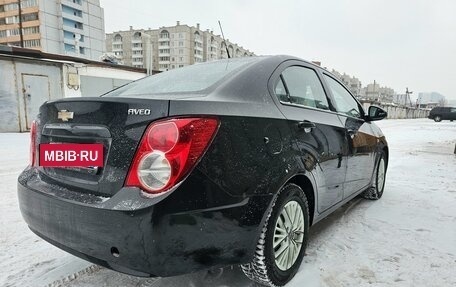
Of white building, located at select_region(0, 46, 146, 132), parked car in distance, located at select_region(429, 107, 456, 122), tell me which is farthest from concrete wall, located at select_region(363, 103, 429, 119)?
white building, located at select_region(0, 46, 146, 132)

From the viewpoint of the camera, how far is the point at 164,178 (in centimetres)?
145

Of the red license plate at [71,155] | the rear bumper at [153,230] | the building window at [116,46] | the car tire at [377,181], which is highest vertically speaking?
the building window at [116,46]

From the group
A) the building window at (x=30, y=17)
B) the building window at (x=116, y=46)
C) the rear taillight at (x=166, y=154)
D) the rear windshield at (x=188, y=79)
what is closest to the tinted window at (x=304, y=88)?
the rear windshield at (x=188, y=79)

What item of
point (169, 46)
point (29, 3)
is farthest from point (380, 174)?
point (169, 46)

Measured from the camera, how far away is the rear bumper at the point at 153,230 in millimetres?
1415

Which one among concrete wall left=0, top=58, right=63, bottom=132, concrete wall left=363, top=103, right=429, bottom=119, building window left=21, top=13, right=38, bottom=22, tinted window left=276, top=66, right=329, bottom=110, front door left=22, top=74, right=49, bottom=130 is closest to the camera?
tinted window left=276, top=66, right=329, bottom=110

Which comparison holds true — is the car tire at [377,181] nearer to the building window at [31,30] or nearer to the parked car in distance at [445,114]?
the parked car in distance at [445,114]

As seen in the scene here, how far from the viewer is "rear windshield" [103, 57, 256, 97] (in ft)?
6.64

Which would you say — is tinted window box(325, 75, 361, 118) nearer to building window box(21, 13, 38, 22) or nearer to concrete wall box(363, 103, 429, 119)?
concrete wall box(363, 103, 429, 119)

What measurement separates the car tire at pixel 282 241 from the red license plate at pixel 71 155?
0.95 metres

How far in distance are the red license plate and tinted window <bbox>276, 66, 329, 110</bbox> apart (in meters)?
1.15

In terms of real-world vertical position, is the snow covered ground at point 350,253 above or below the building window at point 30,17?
below

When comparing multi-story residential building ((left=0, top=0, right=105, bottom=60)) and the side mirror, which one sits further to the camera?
multi-story residential building ((left=0, top=0, right=105, bottom=60))

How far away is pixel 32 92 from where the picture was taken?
41.5 feet
